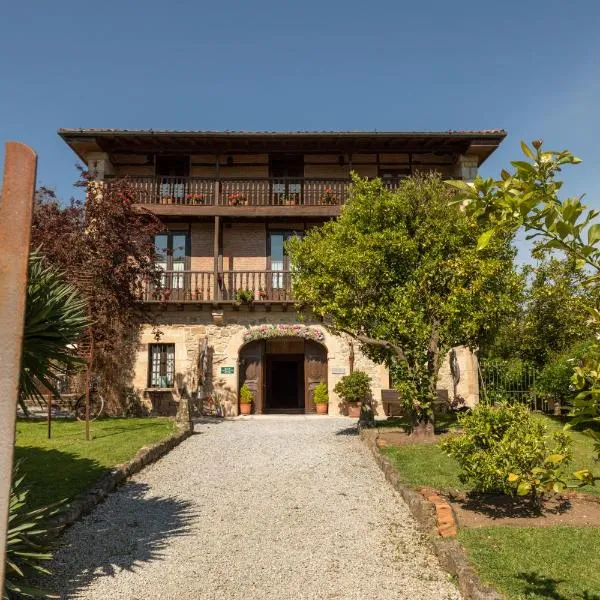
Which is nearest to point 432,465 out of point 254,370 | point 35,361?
point 35,361

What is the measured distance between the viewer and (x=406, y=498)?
22.6 ft

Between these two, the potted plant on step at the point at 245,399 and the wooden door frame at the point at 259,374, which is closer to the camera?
the potted plant on step at the point at 245,399

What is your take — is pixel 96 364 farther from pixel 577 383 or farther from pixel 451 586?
pixel 577 383

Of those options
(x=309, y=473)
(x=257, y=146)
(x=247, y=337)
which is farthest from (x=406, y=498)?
(x=257, y=146)

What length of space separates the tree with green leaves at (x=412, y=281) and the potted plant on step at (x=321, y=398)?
6.12 m

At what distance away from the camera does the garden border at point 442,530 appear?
4.10 m

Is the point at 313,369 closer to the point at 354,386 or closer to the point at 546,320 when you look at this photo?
the point at 354,386

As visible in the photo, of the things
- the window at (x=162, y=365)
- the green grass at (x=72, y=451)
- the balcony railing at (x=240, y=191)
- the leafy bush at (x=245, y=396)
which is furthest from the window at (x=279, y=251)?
the green grass at (x=72, y=451)

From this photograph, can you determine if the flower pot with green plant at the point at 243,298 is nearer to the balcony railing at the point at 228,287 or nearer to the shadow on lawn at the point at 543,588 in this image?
the balcony railing at the point at 228,287

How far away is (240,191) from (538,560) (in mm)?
15100

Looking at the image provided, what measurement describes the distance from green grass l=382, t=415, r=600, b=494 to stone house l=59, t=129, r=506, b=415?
734 centimetres

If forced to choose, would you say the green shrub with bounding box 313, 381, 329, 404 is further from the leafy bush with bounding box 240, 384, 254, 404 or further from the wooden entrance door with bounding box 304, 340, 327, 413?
the leafy bush with bounding box 240, 384, 254, 404

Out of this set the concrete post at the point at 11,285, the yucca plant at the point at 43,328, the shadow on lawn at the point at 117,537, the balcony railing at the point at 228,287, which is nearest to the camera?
the concrete post at the point at 11,285

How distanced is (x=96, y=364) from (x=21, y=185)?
14899 mm
